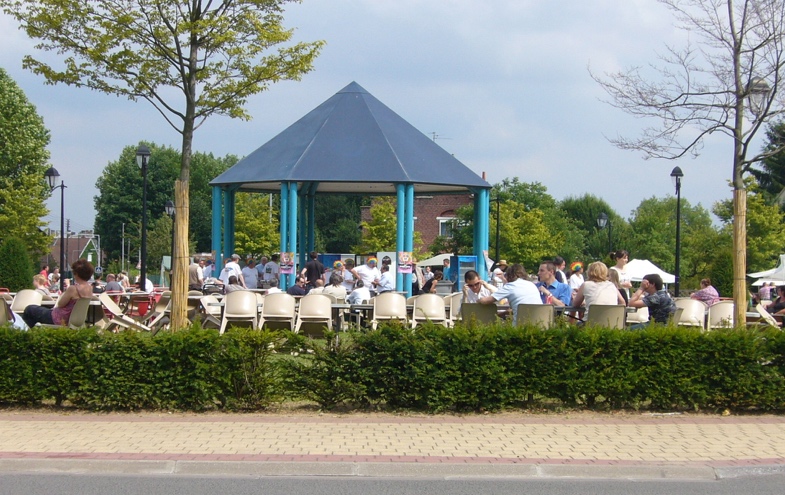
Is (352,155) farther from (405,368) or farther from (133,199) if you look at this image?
(133,199)

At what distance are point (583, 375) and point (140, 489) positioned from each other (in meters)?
5.07

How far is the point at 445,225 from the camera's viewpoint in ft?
233

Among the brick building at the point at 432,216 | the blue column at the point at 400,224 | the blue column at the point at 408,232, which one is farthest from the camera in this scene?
the brick building at the point at 432,216

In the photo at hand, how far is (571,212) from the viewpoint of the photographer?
8831 cm

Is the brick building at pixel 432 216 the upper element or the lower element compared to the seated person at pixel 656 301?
upper

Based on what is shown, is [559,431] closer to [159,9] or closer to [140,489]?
[140,489]

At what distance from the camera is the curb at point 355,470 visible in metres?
7.57

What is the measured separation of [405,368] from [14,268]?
24826 millimetres

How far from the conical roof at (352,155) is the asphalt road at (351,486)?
17993 millimetres

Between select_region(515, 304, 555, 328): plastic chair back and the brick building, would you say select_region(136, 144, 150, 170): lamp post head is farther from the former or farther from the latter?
the brick building

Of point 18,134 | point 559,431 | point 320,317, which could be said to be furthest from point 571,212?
point 559,431

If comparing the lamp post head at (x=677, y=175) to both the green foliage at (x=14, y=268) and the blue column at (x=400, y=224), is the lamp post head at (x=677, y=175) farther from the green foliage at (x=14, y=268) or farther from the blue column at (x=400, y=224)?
the green foliage at (x=14, y=268)

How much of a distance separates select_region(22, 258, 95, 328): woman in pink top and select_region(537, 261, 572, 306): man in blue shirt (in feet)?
21.7

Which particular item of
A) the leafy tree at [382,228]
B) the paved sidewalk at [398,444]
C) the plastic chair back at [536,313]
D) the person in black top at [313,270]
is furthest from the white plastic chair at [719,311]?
the leafy tree at [382,228]
